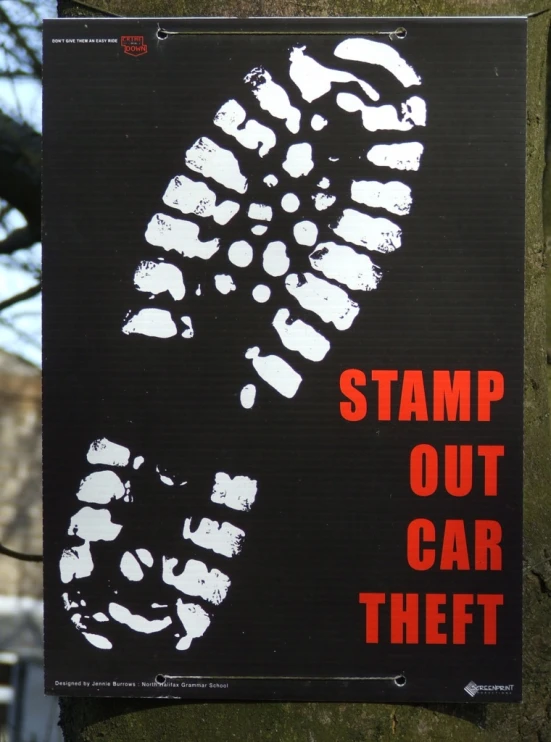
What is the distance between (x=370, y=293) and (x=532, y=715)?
818 millimetres

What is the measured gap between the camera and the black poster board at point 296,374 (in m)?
1.47

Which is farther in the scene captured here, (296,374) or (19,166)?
(19,166)

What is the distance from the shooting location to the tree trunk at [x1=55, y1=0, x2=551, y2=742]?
4.77ft

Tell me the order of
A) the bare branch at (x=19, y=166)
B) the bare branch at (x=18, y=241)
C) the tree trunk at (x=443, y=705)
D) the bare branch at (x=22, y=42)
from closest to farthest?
the tree trunk at (x=443, y=705)
the bare branch at (x=19, y=166)
the bare branch at (x=18, y=241)
the bare branch at (x=22, y=42)

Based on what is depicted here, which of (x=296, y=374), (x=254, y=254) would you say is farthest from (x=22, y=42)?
(x=296, y=374)

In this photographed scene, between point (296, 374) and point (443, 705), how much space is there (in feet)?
2.11

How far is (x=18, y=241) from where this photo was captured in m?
3.09

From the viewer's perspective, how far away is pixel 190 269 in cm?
150

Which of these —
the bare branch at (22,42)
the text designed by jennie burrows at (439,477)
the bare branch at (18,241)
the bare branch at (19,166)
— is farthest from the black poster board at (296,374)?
the bare branch at (22,42)

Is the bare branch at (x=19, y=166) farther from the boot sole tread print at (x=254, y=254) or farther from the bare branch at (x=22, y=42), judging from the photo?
the boot sole tread print at (x=254, y=254)

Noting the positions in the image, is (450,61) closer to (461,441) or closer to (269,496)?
(461,441)

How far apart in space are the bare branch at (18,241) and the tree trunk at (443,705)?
1621 millimetres

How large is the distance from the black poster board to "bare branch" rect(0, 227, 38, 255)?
1650 millimetres

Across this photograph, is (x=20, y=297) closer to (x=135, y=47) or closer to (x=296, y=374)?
(x=135, y=47)
